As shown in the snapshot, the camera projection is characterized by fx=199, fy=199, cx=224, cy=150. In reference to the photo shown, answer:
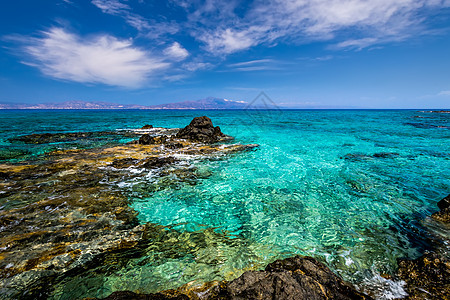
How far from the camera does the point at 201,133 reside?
1073 inches

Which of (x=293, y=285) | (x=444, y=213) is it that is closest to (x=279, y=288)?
(x=293, y=285)

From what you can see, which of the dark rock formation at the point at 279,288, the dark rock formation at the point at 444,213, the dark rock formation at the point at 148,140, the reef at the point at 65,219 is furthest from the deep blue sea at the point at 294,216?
the dark rock formation at the point at 148,140

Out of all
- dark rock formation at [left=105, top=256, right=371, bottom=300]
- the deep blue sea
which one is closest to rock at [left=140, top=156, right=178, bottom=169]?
the deep blue sea

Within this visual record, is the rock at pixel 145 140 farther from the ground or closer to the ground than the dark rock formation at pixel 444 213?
farther from the ground

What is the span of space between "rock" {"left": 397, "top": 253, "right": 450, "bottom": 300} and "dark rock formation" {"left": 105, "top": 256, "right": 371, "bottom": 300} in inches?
58.7

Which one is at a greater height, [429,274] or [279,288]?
[279,288]

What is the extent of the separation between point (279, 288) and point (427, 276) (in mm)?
4412

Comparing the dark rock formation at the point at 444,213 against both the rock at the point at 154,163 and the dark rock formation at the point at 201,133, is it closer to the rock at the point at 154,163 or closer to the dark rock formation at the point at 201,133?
the rock at the point at 154,163

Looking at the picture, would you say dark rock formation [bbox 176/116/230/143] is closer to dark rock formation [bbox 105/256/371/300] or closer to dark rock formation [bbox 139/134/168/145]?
dark rock formation [bbox 139/134/168/145]

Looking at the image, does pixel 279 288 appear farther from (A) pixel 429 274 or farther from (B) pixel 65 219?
(B) pixel 65 219

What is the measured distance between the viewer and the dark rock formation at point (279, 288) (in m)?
3.96

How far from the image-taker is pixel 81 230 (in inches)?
279

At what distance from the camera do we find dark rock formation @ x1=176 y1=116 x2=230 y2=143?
1043 inches

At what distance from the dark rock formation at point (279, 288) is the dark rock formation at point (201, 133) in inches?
860
